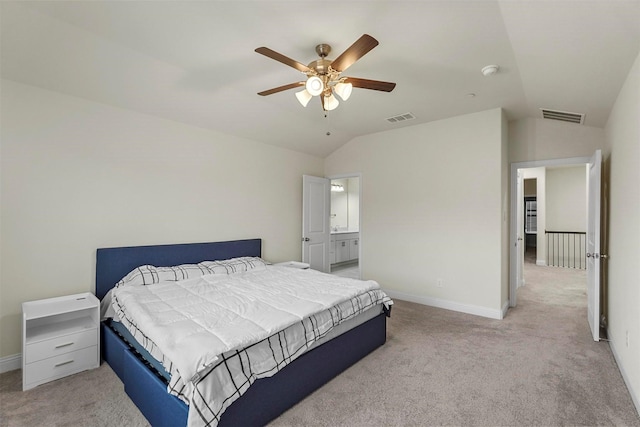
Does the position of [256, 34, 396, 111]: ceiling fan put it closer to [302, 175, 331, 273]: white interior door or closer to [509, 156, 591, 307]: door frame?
[302, 175, 331, 273]: white interior door

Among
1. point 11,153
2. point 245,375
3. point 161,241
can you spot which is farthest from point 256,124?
point 245,375

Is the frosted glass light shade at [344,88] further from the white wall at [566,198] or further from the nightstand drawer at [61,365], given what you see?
the white wall at [566,198]

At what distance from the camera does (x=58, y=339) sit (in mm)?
2436

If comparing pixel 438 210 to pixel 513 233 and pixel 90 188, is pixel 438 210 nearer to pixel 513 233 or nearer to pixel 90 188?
pixel 513 233

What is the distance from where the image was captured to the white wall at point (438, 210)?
3914mm

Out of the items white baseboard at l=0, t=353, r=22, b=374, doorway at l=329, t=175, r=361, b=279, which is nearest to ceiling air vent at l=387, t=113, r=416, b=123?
doorway at l=329, t=175, r=361, b=279

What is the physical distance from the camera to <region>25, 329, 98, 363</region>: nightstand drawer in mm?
2318

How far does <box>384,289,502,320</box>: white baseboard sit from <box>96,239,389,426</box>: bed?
1.67m

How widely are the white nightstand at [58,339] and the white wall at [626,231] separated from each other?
426 cm

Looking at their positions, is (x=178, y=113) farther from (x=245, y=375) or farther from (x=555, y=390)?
(x=555, y=390)

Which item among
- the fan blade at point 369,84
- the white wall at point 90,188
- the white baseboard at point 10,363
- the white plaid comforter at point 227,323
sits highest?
the fan blade at point 369,84

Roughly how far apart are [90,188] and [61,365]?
163 centimetres

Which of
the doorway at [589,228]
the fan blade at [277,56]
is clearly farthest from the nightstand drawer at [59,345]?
the doorway at [589,228]

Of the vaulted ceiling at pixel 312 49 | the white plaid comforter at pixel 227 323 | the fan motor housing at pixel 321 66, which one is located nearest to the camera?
the white plaid comforter at pixel 227 323
